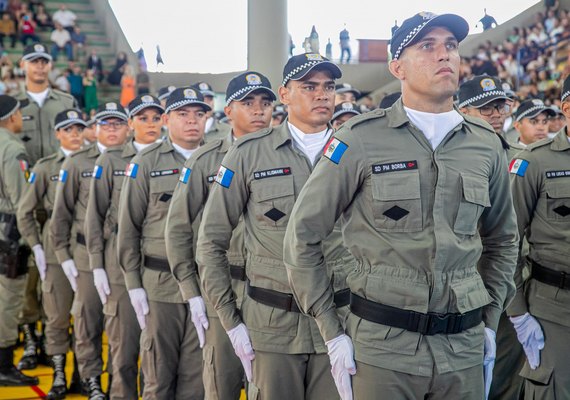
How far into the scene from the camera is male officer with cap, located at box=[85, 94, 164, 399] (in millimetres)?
4953

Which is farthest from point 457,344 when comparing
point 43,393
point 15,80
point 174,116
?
point 15,80

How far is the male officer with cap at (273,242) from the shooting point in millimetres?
3184

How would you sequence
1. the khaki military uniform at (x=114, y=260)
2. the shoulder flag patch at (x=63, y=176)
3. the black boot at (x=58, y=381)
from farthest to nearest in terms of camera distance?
the shoulder flag patch at (x=63, y=176) → the black boot at (x=58, y=381) → the khaki military uniform at (x=114, y=260)

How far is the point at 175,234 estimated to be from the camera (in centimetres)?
398

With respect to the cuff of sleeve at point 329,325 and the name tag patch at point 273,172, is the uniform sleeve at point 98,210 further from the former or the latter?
the cuff of sleeve at point 329,325

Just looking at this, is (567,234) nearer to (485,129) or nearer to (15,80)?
(485,129)

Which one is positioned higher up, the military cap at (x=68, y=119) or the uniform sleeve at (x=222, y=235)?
the military cap at (x=68, y=119)

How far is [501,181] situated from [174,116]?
8.31 feet

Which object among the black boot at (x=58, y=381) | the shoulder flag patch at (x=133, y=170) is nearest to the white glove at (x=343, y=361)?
the shoulder flag patch at (x=133, y=170)

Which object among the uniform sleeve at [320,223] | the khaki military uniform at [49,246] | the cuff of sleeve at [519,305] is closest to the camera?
the uniform sleeve at [320,223]

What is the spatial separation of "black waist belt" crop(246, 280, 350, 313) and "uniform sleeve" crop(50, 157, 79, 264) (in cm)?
293

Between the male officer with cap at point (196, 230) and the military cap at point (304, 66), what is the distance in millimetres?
567

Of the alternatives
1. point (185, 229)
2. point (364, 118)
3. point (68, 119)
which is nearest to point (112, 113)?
point (68, 119)

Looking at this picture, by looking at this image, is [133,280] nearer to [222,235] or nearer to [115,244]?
[115,244]
